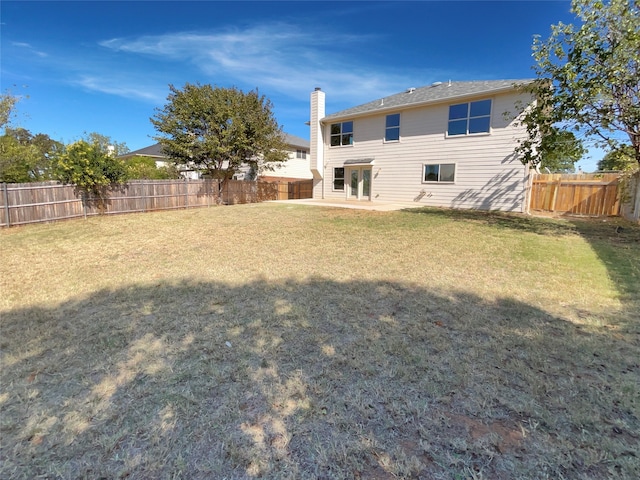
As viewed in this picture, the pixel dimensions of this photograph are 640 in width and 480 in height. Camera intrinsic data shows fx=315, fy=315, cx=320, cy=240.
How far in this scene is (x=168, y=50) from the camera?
13766 mm

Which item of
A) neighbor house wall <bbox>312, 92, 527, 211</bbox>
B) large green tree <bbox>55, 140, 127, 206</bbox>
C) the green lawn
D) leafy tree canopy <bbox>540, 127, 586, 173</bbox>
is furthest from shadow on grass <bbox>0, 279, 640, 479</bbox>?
neighbor house wall <bbox>312, 92, 527, 211</bbox>

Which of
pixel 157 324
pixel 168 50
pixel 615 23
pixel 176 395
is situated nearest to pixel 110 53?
pixel 168 50

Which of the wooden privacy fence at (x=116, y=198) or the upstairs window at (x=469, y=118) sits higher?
the upstairs window at (x=469, y=118)

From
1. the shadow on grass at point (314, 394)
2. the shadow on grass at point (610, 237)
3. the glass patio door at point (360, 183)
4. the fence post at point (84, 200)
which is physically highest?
the glass patio door at point (360, 183)

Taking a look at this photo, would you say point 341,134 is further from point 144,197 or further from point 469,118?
point 144,197

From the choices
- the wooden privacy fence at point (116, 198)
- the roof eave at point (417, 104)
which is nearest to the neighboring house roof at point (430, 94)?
the roof eave at point (417, 104)

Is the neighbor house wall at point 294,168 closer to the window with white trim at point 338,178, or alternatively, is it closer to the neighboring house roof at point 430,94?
the window with white trim at point 338,178

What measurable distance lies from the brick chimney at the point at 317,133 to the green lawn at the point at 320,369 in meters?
14.8

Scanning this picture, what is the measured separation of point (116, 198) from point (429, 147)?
577 inches

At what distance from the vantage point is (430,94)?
15906mm

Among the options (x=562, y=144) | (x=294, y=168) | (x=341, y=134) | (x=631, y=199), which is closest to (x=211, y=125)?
(x=341, y=134)

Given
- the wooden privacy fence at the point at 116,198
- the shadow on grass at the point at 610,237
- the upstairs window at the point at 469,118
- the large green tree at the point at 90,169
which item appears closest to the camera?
the shadow on grass at the point at 610,237

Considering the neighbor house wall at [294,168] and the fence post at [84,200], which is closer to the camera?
the fence post at [84,200]

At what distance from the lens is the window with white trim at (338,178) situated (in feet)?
63.4
